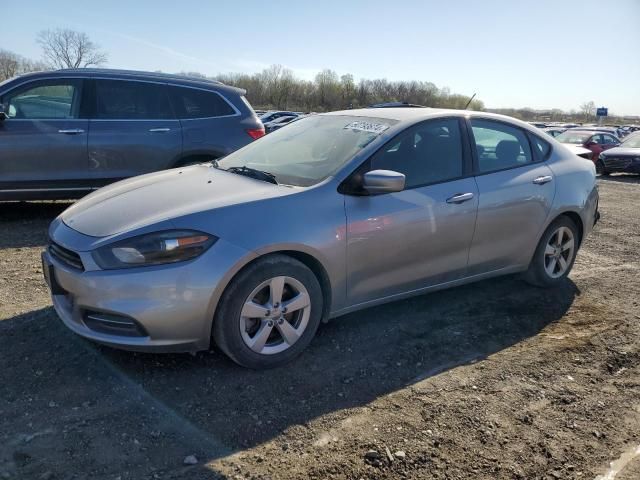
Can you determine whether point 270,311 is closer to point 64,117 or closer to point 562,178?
point 562,178

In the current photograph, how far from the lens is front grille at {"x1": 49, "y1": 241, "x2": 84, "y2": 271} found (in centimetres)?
309

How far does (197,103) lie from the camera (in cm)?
720

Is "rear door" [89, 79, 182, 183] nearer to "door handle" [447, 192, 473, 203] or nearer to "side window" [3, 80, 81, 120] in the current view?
"side window" [3, 80, 81, 120]

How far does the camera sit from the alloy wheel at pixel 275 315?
126 inches

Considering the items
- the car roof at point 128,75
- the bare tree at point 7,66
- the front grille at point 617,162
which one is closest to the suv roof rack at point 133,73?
the car roof at point 128,75

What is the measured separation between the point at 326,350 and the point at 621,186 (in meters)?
13.6

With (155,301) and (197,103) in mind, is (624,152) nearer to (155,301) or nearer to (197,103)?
(197,103)

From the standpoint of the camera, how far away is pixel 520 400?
3.13 m

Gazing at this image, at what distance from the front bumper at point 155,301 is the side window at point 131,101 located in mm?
4235

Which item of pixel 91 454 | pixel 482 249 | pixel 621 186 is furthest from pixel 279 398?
pixel 621 186

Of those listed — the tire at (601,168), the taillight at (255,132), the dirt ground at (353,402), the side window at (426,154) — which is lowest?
the dirt ground at (353,402)

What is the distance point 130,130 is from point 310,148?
142 inches

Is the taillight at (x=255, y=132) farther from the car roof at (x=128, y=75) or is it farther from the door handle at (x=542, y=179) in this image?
the door handle at (x=542, y=179)

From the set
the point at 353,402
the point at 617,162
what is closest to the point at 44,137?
the point at 353,402
